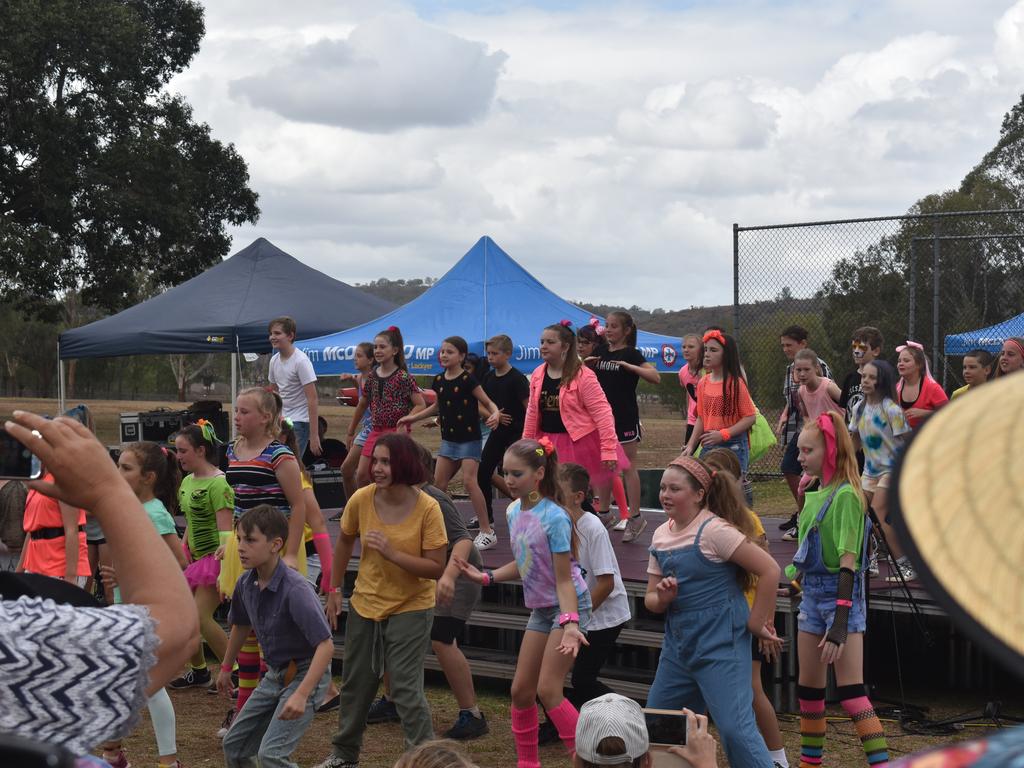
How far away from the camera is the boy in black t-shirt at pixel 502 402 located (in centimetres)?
1005

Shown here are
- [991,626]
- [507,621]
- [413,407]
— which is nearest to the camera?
[991,626]

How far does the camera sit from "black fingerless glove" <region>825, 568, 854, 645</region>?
561 centimetres

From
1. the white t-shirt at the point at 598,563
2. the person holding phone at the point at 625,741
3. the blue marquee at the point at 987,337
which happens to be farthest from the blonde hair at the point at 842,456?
the blue marquee at the point at 987,337

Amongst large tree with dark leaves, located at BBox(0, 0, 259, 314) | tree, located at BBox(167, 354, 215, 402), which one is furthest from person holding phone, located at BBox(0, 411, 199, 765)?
tree, located at BBox(167, 354, 215, 402)

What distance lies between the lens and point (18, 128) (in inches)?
1248

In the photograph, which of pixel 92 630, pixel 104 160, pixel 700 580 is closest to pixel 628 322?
pixel 700 580

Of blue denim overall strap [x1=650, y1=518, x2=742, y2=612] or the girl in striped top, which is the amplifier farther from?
blue denim overall strap [x1=650, y1=518, x2=742, y2=612]

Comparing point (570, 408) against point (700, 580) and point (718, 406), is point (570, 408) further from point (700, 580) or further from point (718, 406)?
point (700, 580)

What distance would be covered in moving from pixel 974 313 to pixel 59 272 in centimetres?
2422

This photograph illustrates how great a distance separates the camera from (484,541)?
10.0m

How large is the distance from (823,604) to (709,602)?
859mm

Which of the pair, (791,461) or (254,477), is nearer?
(254,477)

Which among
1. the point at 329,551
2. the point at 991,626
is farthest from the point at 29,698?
the point at 329,551

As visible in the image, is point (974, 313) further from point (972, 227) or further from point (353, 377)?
point (353, 377)
